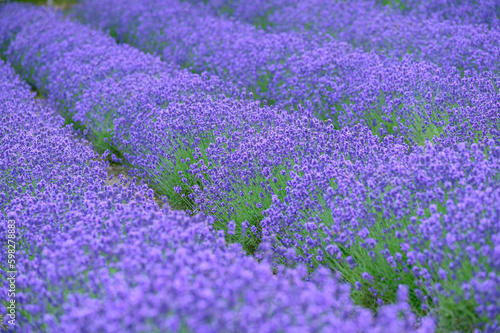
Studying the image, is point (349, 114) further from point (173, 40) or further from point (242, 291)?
point (173, 40)

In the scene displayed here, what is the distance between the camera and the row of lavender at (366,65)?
382 centimetres

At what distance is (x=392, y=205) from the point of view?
2.66 meters

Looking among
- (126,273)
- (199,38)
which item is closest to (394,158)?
(126,273)

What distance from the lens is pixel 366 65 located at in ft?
15.6

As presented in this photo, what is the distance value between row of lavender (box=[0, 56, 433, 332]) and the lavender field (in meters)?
0.01

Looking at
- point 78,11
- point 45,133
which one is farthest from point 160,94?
point 78,11

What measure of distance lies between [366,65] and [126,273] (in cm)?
335

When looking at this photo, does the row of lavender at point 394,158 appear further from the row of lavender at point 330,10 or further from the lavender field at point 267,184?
the row of lavender at point 330,10

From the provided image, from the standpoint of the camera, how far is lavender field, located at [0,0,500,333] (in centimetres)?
207

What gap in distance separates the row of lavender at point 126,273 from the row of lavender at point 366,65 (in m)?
1.74

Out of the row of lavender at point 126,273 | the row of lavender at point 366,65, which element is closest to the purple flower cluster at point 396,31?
the row of lavender at point 366,65

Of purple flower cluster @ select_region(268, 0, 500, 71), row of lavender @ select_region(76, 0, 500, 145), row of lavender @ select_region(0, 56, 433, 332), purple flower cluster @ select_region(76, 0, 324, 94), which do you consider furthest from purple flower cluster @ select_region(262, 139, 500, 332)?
purple flower cluster @ select_region(76, 0, 324, 94)

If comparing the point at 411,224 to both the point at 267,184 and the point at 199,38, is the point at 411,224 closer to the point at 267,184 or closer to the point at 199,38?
the point at 267,184

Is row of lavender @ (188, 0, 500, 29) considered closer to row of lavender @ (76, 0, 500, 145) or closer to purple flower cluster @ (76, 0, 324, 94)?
row of lavender @ (76, 0, 500, 145)
